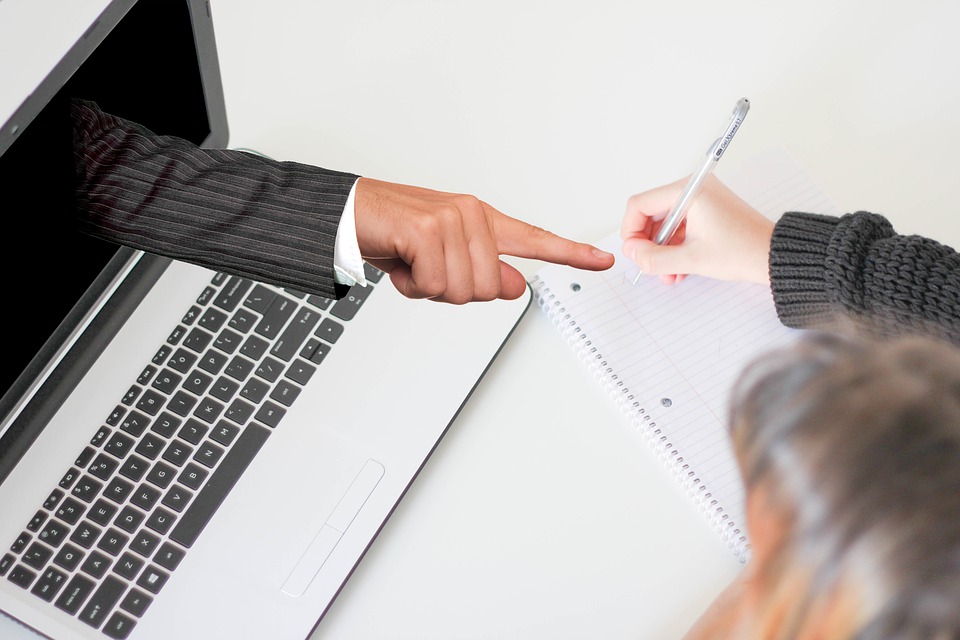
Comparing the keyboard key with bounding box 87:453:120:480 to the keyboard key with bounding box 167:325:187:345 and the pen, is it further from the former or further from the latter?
the pen

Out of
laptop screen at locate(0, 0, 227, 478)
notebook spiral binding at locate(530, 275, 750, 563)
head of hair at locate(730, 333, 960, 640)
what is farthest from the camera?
notebook spiral binding at locate(530, 275, 750, 563)

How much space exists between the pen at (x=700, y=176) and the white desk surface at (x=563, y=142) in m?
0.07

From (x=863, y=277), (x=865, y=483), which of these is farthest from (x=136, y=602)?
(x=863, y=277)

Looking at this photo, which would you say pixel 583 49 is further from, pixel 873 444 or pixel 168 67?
pixel 873 444

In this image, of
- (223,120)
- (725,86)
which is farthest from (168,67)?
(725,86)

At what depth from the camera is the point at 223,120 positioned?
72 cm

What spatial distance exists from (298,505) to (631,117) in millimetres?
472

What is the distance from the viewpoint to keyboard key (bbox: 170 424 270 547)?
608 mm

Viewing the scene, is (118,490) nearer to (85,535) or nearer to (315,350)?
(85,535)

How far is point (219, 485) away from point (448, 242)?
0.25 metres

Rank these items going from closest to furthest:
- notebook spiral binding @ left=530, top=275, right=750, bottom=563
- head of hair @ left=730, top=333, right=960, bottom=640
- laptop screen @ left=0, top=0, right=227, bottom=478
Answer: head of hair @ left=730, top=333, right=960, bottom=640
laptop screen @ left=0, top=0, right=227, bottom=478
notebook spiral binding @ left=530, top=275, right=750, bottom=563

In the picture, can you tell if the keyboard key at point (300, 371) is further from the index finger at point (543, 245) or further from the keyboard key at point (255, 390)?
the index finger at point (543, 245)

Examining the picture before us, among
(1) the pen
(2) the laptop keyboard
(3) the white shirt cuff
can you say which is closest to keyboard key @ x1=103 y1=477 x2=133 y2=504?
(2) the laptop keyboard

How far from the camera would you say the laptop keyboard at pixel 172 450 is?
1.94 feet
